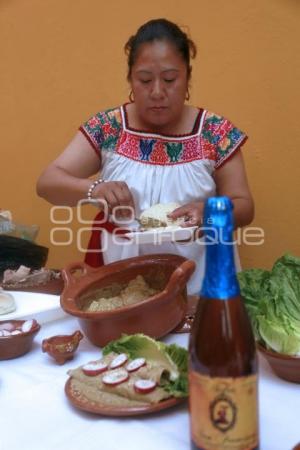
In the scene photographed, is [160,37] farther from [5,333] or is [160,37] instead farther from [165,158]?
[5,333]

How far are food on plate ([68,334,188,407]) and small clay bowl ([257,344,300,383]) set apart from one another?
0.13 metres

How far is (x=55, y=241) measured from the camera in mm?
2740

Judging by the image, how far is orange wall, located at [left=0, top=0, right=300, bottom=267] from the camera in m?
1.98

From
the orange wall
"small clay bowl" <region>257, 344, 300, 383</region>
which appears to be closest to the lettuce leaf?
"small clay bowl" <region>257, 344, 300, 383</region>

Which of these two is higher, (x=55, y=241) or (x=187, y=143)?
(x=187, y=143)

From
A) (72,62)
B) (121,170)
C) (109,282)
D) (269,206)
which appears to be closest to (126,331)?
(109,282)

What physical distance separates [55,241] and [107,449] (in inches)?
83.7

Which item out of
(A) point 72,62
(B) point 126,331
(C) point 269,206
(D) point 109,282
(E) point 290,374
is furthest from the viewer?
(A) point 72,62

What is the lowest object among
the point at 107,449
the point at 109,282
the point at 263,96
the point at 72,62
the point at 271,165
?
the point at 107,449

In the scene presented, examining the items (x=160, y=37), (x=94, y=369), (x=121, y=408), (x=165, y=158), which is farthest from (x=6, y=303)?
(x=160, y=37)

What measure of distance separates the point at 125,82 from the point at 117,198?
1.13 meters

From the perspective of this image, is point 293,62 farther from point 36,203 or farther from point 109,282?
point 36,203

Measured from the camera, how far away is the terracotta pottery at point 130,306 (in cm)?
94

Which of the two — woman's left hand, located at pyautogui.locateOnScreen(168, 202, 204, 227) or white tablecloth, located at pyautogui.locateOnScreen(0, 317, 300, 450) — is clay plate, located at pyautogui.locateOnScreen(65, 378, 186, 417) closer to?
white tablecloth, located at pyautogui.locateOnScreen(0, 317, 300, 450)
